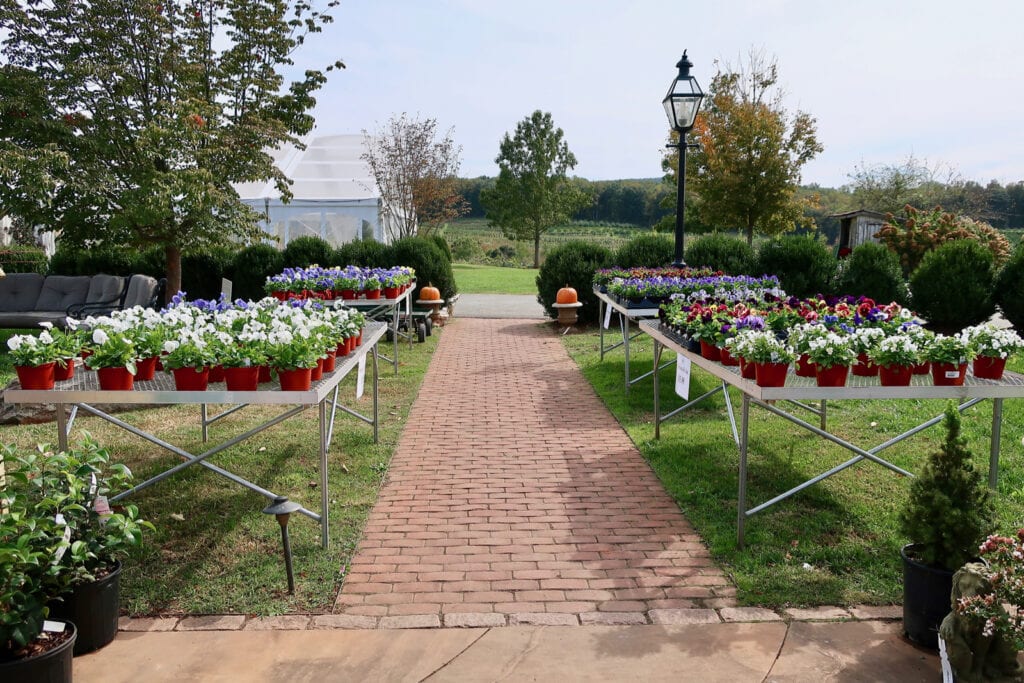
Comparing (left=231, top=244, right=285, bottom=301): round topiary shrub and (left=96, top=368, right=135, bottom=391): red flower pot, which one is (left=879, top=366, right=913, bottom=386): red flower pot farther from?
(left=231, top=244, right=285, bottom=301): round topiary shrub

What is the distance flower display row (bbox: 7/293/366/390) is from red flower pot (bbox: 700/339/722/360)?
2.50 meters

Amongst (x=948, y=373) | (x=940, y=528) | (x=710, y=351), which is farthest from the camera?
(x=710, y=351)

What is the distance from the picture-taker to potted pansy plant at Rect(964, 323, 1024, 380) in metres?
4.62

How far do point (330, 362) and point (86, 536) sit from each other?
1821 mm

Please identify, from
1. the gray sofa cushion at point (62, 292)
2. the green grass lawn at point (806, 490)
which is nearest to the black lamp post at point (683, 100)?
the green grass lawn at point (806, 490)

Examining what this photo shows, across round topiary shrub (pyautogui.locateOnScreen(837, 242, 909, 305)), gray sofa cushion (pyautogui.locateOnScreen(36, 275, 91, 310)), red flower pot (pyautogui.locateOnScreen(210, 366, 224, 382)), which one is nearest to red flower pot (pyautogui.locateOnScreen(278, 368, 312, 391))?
red flower pot (pyautogui.locateOnScreen(210, 366, 224, 382))

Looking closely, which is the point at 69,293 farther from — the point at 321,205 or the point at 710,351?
the point at 710,351

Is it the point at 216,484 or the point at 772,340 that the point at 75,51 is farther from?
the point at 772,340

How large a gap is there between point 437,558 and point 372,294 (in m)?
6.33

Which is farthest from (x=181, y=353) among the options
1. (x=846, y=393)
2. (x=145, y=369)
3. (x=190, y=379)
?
(x=846, y=393)

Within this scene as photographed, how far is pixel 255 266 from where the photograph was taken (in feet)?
48.9

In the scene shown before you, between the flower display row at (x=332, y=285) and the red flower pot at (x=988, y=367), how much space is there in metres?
7.18

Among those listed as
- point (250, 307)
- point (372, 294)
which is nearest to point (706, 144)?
point (372, 294)

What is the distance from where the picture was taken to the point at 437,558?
4375 millimetres
